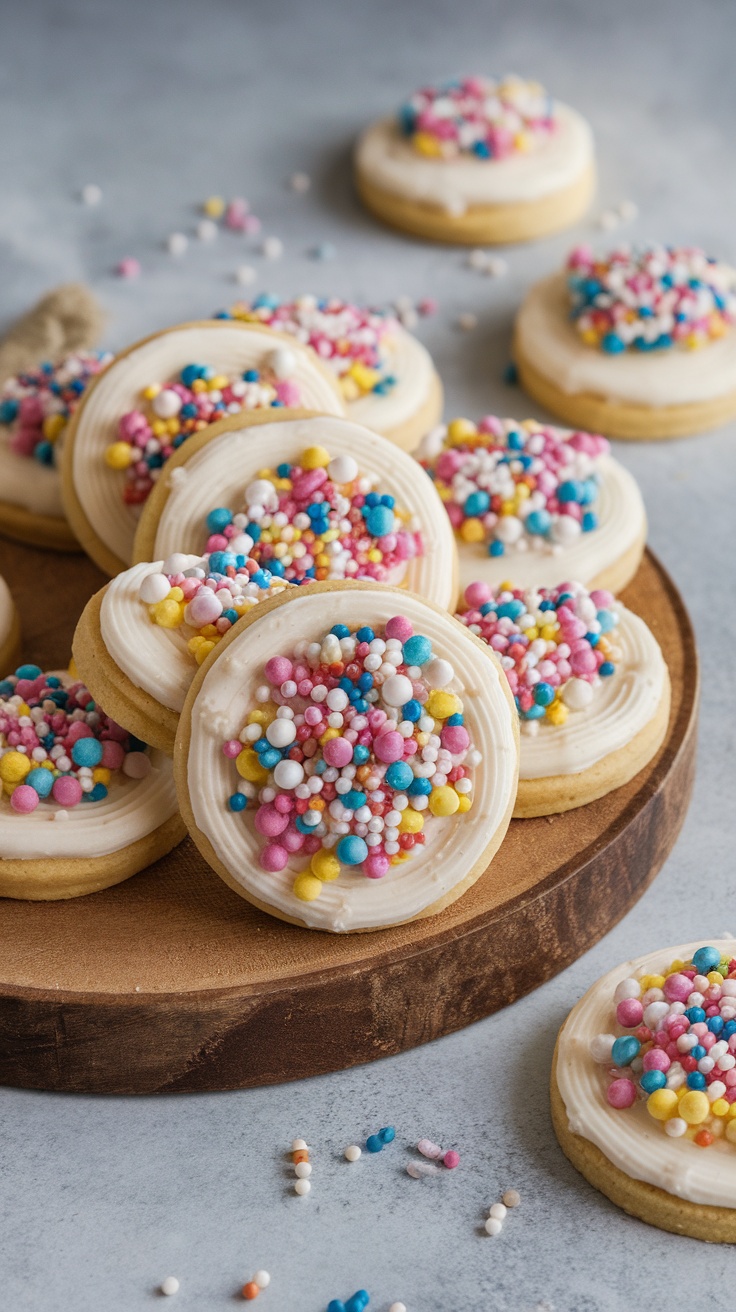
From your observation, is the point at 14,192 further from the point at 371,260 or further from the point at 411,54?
the point at 411,54

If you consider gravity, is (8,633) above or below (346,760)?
below

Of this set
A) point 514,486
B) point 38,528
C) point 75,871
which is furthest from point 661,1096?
point 38,528

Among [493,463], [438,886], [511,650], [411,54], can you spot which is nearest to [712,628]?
[493,463]

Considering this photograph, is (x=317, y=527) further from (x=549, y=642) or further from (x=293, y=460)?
(x=549, y=642)

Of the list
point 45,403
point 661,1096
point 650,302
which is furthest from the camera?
point 650,302

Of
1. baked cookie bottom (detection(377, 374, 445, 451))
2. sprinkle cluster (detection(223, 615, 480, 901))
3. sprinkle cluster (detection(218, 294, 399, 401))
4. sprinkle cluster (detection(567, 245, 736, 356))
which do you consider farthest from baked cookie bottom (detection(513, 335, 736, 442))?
sprinkle cluster (detection(223, 615, 480, 901))

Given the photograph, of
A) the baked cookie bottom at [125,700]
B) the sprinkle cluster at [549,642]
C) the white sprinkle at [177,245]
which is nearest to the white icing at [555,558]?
the sprinkle cluster at [549,642]
